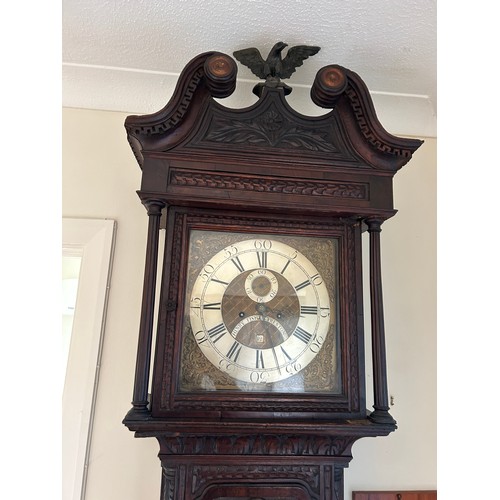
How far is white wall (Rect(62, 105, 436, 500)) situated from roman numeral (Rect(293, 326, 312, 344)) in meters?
0.32

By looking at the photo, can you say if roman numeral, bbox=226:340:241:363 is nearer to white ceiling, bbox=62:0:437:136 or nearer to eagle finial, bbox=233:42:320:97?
eagle finial, bbox=233:42:320:97

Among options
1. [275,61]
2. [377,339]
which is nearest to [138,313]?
[377,339]

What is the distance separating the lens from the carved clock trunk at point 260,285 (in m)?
0.60

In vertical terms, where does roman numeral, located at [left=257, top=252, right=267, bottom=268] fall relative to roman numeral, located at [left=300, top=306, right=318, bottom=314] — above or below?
above

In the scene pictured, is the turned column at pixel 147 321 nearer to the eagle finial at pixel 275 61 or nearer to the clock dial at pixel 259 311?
the clock dial at pixel 259 311

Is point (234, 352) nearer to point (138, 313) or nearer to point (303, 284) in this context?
point (303, 284)

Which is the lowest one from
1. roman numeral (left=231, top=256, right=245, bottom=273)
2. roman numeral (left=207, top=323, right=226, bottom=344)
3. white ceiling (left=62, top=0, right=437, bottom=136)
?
roman numeral (left=207, top=323, right=226, bottom=344)

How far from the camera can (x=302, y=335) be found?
25.8 inches

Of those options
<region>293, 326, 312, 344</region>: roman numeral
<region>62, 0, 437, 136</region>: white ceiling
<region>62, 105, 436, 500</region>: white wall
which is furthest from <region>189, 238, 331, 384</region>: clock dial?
<region>62, 0, 437, 136</region>: white ceiling

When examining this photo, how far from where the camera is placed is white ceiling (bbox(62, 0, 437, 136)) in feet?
2.39

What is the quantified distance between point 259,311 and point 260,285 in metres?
0.05
